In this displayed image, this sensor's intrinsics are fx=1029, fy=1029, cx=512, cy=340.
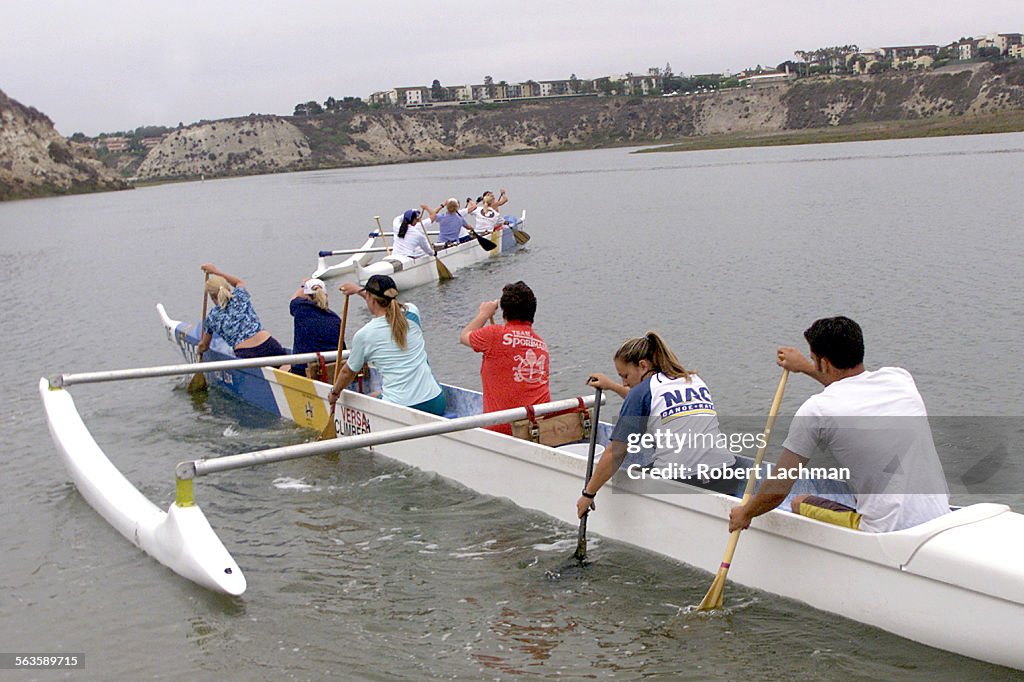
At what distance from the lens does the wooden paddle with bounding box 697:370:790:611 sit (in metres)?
6.27

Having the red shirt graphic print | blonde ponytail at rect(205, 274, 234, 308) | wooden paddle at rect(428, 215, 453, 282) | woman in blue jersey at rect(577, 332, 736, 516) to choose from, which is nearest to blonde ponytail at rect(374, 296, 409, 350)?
the red shirt graphic print

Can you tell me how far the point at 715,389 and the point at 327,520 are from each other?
5496 millimetres

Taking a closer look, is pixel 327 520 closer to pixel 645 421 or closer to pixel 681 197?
pixel 645 421

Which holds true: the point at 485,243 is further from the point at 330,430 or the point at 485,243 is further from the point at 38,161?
the point at 38,161

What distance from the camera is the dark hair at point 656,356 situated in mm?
6801

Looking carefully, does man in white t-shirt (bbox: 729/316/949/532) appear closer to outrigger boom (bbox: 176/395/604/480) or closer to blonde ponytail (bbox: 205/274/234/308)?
outrigger boom (bbox: 176/395/604/480)

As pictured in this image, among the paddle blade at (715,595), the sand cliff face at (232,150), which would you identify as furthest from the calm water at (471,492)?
the sand cliff face at (232,150)

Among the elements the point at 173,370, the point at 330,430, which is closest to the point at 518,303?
the point at 330,430

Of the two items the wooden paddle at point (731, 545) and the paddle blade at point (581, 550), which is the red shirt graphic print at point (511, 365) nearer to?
the paddle blade at point (581, 550)

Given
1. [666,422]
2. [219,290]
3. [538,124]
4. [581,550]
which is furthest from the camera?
[538,124]

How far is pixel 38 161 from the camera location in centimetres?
9438

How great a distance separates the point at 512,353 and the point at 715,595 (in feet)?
9.00

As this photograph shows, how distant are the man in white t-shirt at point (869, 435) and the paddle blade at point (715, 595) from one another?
0.82 m

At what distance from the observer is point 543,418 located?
8.44m
